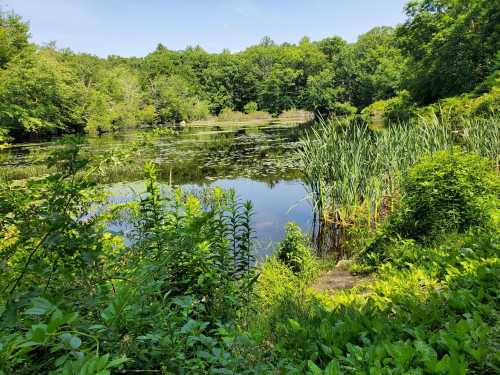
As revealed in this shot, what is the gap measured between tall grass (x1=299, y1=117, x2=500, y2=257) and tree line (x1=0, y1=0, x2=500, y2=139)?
3936 millimetres

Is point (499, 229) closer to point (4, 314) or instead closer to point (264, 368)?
point (264, 368)

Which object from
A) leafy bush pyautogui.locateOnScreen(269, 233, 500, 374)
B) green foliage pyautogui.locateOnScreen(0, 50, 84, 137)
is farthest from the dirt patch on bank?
green foliage pyautogui.locateOnScreen(0, 50, 84, 137)

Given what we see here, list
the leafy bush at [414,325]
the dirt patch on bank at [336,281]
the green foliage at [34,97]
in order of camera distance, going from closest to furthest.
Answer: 1. the leafy bush at [414,325]
2. the green foliage at [34,97]
3. the dirt patch on bank at [336,281]

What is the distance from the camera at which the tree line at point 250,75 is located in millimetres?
17156

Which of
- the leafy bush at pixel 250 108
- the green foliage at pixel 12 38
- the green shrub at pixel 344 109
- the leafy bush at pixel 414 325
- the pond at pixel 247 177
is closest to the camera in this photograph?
the leafy bush at pixel 414 325

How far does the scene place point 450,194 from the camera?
13.6 feet

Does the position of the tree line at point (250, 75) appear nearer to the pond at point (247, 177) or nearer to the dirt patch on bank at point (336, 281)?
the pond at point (247, 177)

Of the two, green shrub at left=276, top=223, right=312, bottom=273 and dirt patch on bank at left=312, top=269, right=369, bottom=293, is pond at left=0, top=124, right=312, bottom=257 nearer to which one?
green shrub at left=276, top=223, right=312, bottom=273

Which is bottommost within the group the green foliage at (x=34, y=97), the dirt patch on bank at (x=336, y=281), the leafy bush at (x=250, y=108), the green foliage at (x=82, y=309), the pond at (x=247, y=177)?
the dirt patch on bank at (x=336, y=281)

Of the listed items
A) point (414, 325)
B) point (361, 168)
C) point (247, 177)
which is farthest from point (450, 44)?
point (414, 325)

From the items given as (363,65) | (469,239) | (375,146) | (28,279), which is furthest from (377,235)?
(363,65)

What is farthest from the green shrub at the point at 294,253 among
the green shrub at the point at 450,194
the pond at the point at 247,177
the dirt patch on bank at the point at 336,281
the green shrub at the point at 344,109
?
the green shrub at the point at 344,109

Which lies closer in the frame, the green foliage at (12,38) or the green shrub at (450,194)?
the green shrub at (450,194)

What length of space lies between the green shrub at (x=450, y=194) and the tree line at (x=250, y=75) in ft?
13.7
